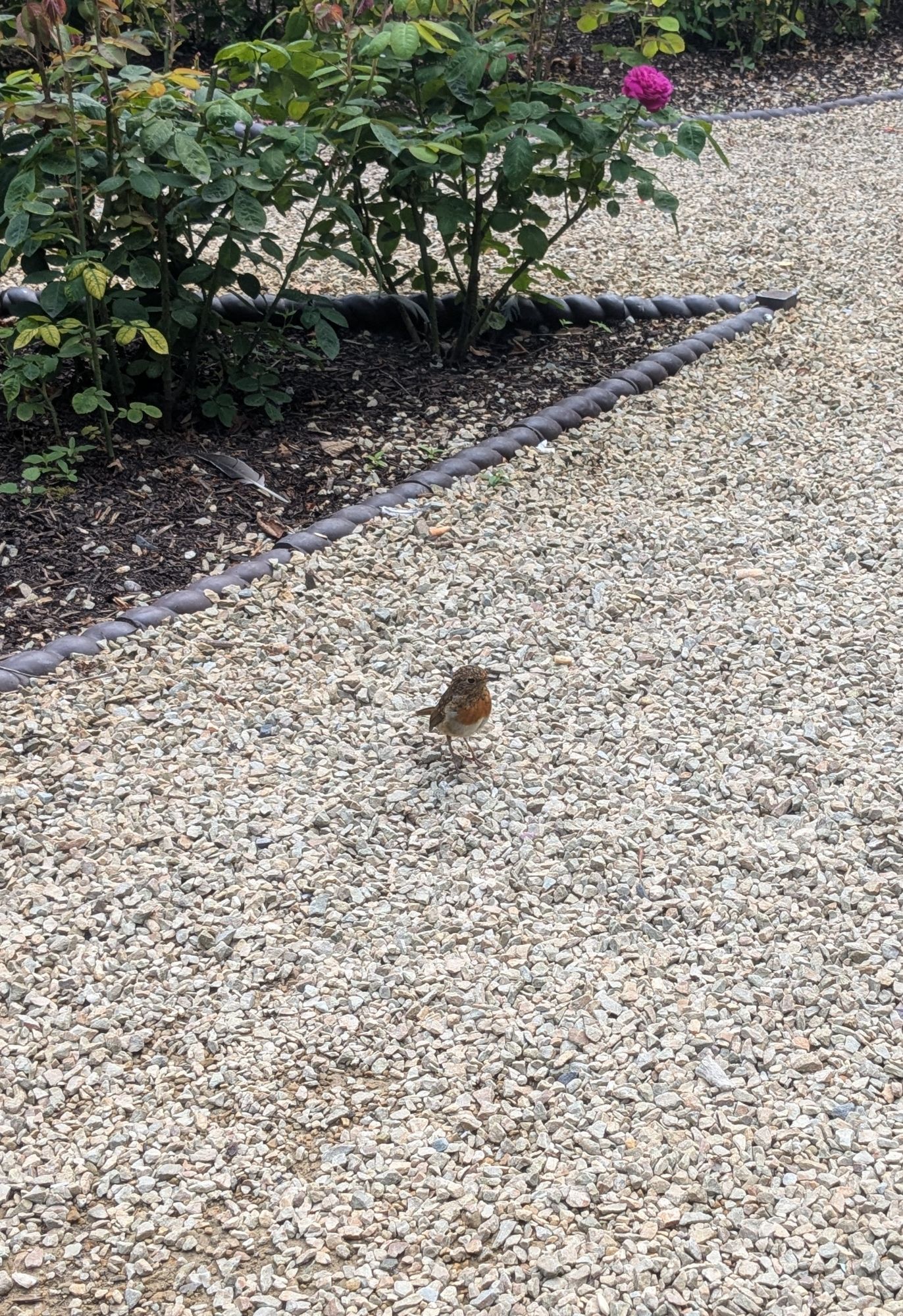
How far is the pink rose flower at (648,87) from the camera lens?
4375mm

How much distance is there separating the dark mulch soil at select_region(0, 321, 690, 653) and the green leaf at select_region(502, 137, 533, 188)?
0.85 meters

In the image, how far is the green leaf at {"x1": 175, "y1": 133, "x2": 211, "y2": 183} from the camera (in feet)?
11.7

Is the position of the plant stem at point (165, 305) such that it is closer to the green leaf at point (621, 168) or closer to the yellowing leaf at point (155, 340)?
the yellowing leaf at point (155, 340)

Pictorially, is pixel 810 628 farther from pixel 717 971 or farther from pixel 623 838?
pixel 717 971

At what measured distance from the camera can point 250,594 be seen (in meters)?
3.68

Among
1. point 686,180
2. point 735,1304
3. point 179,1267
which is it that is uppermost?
point 686,180

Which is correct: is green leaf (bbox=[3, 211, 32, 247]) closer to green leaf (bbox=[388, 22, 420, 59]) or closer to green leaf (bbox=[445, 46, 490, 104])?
green leaf (bbox=[388, 22, 420, 59])

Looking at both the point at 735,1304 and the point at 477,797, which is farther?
the point at 477,797

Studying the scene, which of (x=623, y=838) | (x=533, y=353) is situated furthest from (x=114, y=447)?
(x=623, y=838)

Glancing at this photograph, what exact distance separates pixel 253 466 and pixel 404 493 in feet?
A: 1.74

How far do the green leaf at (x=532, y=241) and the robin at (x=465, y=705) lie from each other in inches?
88.8

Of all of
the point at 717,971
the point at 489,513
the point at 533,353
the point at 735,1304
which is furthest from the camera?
the point at 533,353

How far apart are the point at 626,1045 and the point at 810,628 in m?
1.63

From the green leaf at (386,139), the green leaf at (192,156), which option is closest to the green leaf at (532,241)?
the green leaf at (386,139)
